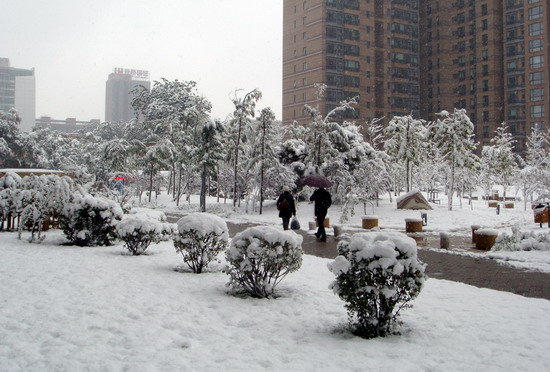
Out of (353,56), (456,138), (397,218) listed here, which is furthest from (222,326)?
(353,56)

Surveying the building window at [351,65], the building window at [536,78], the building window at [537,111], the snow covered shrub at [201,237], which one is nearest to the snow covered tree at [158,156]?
the snow covered shrub at [201,237]

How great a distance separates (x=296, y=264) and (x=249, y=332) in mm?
1850

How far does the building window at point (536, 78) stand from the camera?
78438 mm

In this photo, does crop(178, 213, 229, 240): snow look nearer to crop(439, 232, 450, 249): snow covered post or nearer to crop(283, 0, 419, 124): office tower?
crop(439, 232, 450, 249): snow covered post

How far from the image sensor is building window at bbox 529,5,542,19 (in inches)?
3103

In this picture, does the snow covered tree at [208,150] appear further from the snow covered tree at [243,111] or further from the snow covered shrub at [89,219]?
the snow covered shrub at [89,219]

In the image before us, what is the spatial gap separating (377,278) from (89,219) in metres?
9.35

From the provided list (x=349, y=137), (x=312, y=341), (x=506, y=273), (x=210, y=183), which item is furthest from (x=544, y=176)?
(x=210, y=183)

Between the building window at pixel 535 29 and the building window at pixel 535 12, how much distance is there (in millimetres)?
1328

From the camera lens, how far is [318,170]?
26.4m

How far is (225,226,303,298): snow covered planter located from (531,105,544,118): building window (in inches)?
3358

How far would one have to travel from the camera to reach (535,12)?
79438 millimetres

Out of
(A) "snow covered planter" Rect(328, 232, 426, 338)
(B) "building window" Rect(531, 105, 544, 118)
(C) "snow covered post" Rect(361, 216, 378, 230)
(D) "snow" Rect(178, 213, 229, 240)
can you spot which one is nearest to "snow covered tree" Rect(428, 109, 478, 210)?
(C) "snow covered post" Rect(361, 216, 378, 230)

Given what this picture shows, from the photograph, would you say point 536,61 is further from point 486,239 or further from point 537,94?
point 486,239
